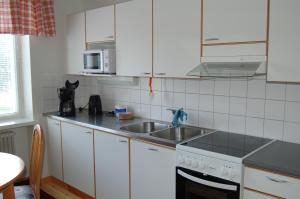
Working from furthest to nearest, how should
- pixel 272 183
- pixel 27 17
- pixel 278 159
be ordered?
pixel 27 17 → pixel 278 159 → pixel 272 183

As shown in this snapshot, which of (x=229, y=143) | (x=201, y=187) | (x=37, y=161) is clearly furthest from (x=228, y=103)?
(x=37, y=161)

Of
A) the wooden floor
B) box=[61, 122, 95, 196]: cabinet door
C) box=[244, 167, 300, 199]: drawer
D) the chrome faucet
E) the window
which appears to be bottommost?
the wooden floor

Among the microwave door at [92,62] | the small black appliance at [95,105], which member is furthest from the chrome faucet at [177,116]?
the small black appliance at [95,105]

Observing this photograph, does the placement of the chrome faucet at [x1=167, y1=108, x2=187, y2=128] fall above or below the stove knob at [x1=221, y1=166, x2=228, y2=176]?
above

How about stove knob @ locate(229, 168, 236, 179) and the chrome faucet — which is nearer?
stove knob @ locate(229, 168, 236, 179)

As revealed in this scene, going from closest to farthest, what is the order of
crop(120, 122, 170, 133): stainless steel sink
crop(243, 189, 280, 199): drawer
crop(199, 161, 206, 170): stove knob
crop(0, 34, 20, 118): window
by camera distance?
crop(243, 189, 280, 199): drawer < crop(199, 161, 206, 170): stove knob < crop(120, 122, 170, 133): stainless steel sink < crop(0, 34, 20, 118): window

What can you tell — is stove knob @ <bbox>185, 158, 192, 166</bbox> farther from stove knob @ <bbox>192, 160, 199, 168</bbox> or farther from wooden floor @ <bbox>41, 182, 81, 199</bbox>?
wooden floor @ <bbox>41, 182, 81, 199</bbox>

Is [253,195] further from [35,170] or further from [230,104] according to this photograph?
[35,170]

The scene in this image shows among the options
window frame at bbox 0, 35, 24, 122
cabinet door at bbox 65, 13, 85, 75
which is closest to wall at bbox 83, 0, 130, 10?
cabinet door at bbox 65, 13, 85, 75

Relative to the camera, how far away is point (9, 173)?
1.86m

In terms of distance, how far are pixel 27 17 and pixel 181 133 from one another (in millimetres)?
1971

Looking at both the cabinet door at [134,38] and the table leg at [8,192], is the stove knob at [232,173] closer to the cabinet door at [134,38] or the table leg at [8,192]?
the cabinet door at [134,38]

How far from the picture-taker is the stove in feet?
6.23

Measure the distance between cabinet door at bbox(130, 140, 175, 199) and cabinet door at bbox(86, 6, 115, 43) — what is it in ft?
3.82
